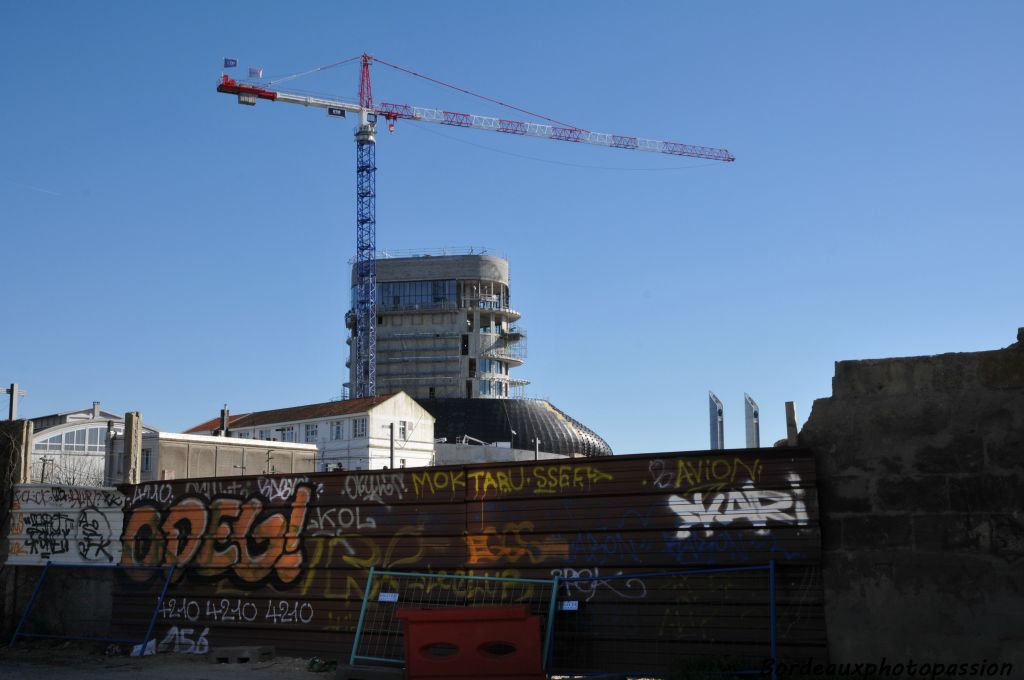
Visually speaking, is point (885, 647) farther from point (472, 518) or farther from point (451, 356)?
point (451, 356)

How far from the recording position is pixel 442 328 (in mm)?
151125

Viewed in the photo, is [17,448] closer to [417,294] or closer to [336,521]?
[336,521]

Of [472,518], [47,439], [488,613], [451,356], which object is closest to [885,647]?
[488,613]

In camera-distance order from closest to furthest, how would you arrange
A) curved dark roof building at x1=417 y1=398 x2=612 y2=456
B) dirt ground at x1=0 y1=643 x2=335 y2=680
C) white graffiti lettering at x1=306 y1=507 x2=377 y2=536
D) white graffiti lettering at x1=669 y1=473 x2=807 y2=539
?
white graffiti lettering at x1=669 y1=473 x2=807 y2=539 → dirt ground at x1=0 y1=643 x2=335 y2=680 → white graffiti lettering at x1=306 y1=507 x2=377 y2=536 → curved dark roof building at x1=417 y1=398 x2=612 y2=456

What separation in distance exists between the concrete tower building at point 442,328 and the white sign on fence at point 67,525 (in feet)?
431

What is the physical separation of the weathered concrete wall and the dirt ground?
21.0ft

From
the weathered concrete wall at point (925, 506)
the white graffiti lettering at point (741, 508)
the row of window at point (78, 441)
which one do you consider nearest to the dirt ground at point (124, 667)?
the white graffiti lettering at point (741, 508)

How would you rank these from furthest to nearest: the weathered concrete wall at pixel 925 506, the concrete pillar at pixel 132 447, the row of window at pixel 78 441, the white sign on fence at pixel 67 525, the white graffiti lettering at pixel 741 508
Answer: the row of window at pixel 78 441 → the concrete pillar at pixel 132 447 → the white sign on fence at pixel 67 525 → the white graffiti lettering at pixel 741 508 → the weathered concrete wall at pixel 925 506

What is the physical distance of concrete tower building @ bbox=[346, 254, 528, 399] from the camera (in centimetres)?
15075

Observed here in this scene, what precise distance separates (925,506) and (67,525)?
1282 cm

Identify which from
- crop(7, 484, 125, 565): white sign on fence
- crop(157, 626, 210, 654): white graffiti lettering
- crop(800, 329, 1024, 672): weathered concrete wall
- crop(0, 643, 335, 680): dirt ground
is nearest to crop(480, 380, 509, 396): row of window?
crop(7, 484, 125, 565): white sign on fence

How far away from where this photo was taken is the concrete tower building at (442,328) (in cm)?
15075

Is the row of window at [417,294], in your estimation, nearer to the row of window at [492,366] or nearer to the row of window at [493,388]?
the row of window at [492,366]

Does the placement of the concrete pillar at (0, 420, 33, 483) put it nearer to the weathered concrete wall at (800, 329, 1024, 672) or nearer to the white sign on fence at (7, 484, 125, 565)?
the white sign on fence at (7, 484, 125, 565)
